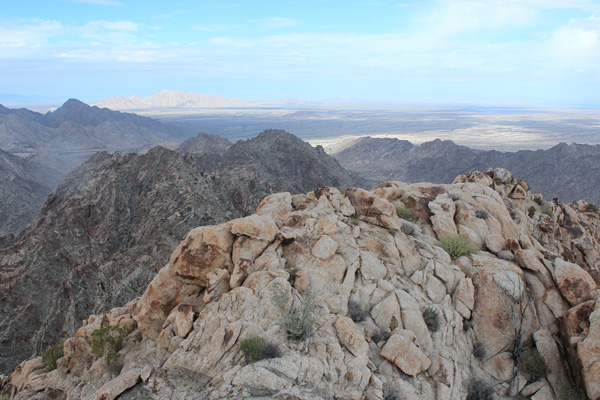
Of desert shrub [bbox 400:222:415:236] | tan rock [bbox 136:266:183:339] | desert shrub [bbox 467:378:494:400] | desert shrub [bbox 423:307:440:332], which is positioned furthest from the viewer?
desert shrub [bbox 400:222:415:236]

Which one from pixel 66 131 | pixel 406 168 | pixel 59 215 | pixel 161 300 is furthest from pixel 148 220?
pixel 66 131

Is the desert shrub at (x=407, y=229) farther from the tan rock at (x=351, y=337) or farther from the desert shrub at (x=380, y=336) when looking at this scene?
the tan rock at (x=351, y=337)

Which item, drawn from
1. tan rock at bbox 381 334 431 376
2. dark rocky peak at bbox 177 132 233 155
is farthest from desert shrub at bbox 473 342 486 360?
dark rocky peak at bbox 177 132 233 155

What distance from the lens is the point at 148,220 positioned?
138 feet

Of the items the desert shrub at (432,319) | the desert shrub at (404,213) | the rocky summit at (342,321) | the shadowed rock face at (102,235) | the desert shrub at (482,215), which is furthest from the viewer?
the shadowed rock face at (102,235)

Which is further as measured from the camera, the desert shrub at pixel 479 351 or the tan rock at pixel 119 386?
the desert shrub at pixel 479 351

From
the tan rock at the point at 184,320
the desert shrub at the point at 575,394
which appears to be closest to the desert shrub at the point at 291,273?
the tan rock at the point at 184,320

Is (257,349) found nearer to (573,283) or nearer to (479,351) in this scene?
(479,351)

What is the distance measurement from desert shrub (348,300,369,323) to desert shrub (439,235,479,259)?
410 cm

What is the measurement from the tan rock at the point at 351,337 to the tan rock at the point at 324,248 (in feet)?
6.56

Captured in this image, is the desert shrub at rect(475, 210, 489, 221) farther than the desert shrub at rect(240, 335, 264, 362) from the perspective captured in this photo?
Yes

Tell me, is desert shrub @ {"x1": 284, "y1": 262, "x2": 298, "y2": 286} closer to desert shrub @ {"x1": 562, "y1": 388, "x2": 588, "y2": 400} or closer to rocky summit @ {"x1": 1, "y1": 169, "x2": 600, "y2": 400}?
rocky summit @ {"x1": 1, "y1": 169, "x2": 600, "y2": 400}

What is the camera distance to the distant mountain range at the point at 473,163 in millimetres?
88625

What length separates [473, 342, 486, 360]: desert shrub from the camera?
29.1ft
